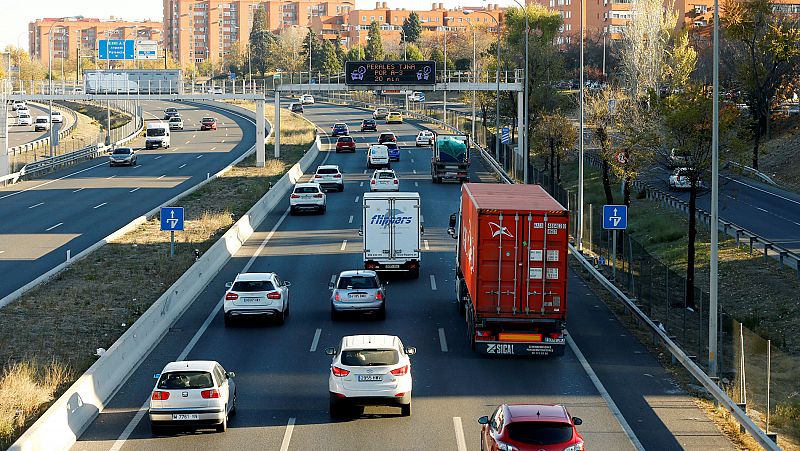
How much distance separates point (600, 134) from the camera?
177 ft

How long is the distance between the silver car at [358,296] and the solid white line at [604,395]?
16.5 ft


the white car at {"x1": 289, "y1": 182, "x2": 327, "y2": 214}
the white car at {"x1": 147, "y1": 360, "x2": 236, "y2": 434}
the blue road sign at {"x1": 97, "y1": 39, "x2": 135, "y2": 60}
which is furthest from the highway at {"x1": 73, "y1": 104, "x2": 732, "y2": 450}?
the blue road sign at {"x1": 97, "y1": 39, "x2": 135, "y2": 60}

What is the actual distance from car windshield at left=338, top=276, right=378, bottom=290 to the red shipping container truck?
4.99 metres

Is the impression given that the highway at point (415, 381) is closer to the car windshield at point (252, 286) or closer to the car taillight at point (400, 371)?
the car taillight at point (400, 371)

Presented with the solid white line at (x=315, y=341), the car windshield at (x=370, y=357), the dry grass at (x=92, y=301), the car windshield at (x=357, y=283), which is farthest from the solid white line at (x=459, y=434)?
the car windshield at (x=357, y=283)

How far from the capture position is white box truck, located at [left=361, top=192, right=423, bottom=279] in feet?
111

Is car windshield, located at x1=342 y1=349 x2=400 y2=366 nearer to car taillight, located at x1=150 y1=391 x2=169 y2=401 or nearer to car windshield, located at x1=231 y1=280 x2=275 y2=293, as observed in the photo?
car taillight, located at x1=150 y1=391 x2=169 y2=401

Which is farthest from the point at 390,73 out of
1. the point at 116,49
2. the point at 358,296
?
the point at 358,296

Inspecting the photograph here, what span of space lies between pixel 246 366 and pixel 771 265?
2250 cm

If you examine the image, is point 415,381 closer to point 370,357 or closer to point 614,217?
point 370,357

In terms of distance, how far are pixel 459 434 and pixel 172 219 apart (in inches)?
752

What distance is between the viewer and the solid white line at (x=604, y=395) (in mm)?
18250

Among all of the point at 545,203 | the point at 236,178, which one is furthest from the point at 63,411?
the point at 236,178

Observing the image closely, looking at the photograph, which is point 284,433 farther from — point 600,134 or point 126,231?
point 600,134
